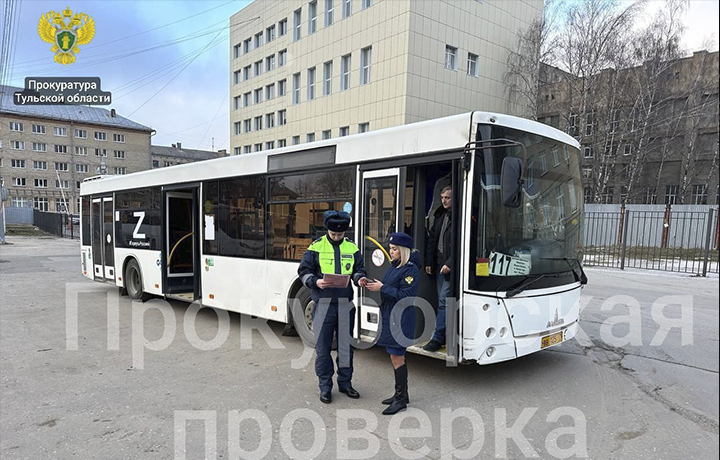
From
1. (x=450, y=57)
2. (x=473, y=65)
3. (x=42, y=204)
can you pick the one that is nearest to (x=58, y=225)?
(x=450, y=57)

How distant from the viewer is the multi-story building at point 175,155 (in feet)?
326

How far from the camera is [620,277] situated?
1380 centimetres

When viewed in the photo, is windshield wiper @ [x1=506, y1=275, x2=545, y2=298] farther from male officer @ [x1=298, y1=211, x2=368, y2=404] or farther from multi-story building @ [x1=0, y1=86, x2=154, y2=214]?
multi-story building @ [x1=0, y1=86, x2=154, y2=214]

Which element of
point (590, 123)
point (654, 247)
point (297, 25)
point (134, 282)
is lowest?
point (134, 282)

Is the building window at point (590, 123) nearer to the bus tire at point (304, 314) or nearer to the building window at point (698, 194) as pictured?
the building window at point (698, 194)

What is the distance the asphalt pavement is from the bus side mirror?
1.78 m

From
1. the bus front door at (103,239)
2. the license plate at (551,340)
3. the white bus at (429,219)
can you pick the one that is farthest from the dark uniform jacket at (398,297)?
the bus front door at (103,239)

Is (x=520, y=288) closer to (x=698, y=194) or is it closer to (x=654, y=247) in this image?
(x=654, y=247)

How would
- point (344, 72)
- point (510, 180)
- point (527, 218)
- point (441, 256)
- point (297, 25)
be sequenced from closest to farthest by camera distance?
point (510, 180) < point (527, 218) < point (441, 256) < point (344, 72) < point (297, 25)

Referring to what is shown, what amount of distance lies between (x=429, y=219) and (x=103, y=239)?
914cm

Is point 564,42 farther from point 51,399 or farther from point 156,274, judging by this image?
point 51,399

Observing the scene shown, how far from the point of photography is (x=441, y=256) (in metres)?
5.47

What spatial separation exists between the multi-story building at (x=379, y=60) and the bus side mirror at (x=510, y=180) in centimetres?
2340

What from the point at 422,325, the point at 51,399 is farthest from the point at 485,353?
the point at 51,399
